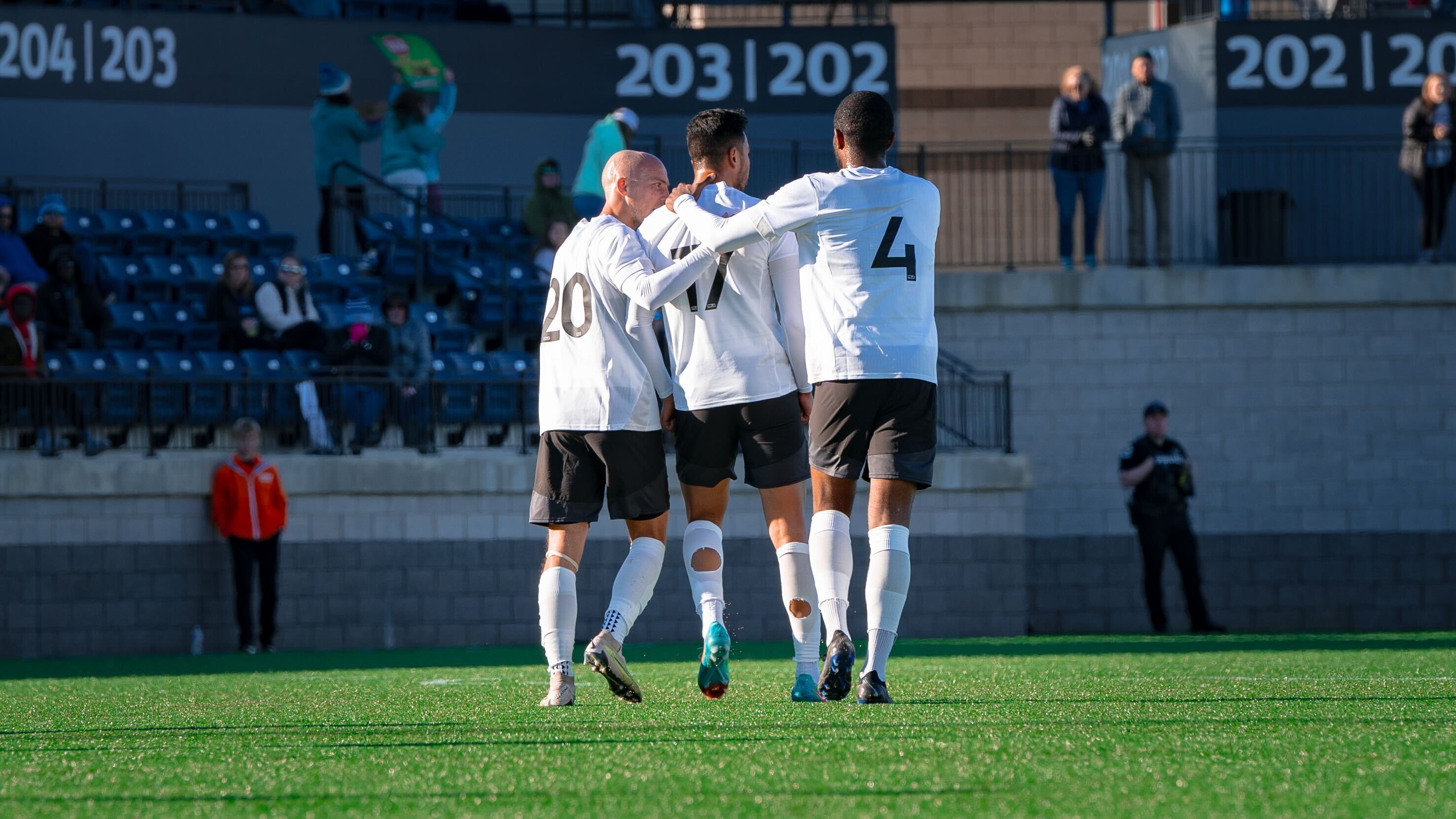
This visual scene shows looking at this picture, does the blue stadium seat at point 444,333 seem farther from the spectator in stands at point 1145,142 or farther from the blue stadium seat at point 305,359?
the spectator in stands at point 1145,142

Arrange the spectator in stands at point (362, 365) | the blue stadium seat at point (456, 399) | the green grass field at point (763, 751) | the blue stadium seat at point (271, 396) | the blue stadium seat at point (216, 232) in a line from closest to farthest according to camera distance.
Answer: the green grass field at point (763, 751), the blue stadium seat at point (271, 396), the spectator in stands at point (362, 365), the blue stadium seat at point (456, 399), the blue stadium seat at point (216, 232)

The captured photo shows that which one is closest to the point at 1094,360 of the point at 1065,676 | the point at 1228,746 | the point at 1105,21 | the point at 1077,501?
the point at 1077,501

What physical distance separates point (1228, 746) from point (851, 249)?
87.4 inches

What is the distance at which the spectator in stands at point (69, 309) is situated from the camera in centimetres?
1627

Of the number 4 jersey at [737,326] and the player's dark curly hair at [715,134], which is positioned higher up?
the player's dark curly hair at [715,134]

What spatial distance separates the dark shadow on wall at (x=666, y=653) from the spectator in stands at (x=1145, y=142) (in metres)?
4.95

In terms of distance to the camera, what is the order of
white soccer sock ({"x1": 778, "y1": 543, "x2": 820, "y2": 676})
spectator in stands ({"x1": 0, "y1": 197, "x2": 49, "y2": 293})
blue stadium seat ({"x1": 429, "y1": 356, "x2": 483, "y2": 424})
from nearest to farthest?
1. white soccer sock ({"x1": 778, "y1": 543, "x2": 820, "y2": 676})
2. blue stadium seat ({"x1": 429, "y1": 356, "x2": 483, "y2": 424})
3. spectator in stands ({"x1": 0, "y1": 197, "x2": 49, "y2": 293})

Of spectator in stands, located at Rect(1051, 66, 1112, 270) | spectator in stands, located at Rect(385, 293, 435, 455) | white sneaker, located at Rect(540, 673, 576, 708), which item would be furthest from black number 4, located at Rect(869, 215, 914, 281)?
spectator in stands, located at Rect(1051, 66, 1112, 270)

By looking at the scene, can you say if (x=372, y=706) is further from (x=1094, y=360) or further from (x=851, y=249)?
(x=1094, y=360)

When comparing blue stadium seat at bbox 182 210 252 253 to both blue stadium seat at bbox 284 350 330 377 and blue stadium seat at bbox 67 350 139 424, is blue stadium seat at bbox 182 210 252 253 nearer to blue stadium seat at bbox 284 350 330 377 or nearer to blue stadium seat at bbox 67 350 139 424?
blue stadium seat at bbox 284 350 330 377

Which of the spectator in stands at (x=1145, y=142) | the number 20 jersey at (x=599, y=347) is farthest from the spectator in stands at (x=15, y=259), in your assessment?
the number 20 jersey at (x=599, y=347)

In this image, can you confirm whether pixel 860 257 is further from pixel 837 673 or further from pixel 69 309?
pixel 69 309

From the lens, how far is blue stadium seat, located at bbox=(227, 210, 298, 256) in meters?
18.3

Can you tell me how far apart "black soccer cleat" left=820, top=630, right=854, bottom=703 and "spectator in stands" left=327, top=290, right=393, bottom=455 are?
10.3 metres
